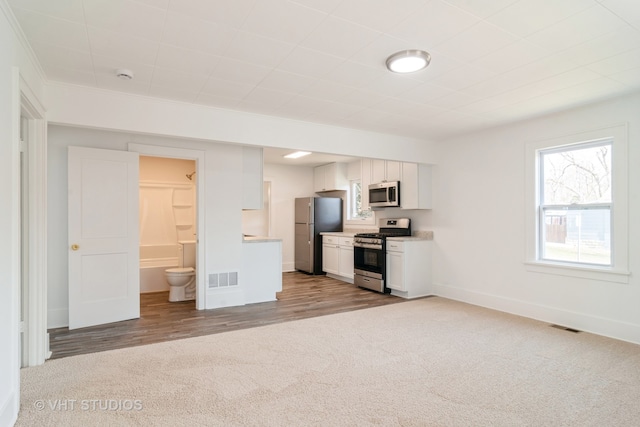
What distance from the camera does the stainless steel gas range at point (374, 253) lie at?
18.9ft

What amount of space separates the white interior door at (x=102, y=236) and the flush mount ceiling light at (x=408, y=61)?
3.10 m

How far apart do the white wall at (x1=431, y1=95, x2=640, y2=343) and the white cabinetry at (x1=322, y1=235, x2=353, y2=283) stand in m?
1.62

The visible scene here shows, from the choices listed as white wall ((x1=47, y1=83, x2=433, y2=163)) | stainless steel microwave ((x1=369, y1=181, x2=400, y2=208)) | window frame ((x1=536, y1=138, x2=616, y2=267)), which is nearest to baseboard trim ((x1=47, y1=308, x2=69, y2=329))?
white wall ((x1=47, y1=83, x2=433, y2=163))

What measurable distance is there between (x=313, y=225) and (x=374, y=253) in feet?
6.48

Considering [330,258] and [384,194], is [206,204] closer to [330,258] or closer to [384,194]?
[384,194]

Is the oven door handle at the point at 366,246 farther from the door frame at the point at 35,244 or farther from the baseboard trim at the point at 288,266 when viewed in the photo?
the door frame at the point at 35,244

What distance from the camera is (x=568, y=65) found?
288cm

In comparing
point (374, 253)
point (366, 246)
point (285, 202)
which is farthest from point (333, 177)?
point (374, 253)

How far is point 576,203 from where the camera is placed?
404 cm

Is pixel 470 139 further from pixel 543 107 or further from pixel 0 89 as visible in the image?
pixel 0 89

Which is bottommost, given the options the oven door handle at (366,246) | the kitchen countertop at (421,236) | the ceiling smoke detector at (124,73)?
the oven door handle at (366,246)

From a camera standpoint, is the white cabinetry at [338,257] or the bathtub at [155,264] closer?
the bathtub at [155,264]

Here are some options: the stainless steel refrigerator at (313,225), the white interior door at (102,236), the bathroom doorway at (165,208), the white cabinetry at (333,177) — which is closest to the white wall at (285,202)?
the stainless steel refrigerator at (313,225)

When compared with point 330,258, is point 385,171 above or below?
above
